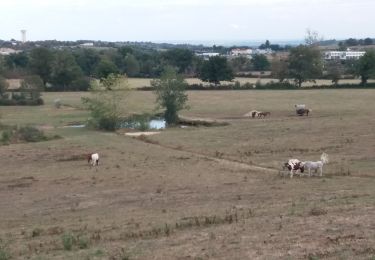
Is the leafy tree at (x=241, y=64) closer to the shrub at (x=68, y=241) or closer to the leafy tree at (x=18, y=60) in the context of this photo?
the leafy tree at (x=18, y=60)

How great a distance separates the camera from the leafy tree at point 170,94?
76.6 m

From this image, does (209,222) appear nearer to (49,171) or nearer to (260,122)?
(49,171)

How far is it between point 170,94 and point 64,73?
5964 cm

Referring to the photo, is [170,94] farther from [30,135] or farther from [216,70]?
[216,70]

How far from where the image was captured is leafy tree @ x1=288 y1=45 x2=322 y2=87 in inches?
5241

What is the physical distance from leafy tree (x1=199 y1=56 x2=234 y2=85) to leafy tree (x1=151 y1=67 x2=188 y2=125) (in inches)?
2212

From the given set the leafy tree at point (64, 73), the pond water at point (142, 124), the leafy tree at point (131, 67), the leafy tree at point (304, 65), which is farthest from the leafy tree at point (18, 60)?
the pond water at point (142, 124)

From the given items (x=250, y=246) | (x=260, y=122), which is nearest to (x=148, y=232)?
(x=250, y=246)

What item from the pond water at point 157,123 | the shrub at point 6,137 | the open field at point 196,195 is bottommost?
the pond water at point 157,123

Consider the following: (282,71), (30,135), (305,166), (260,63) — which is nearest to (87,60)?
(260,63)

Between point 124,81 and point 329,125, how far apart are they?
87.1 feet

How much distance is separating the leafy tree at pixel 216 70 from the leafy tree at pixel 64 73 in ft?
86.5

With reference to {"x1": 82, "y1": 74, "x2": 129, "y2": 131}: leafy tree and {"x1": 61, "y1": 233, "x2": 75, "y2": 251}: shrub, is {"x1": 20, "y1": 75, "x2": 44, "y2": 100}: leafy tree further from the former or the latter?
{"x1": 61, "y1": 233, "x2": 75, "y2": 251}: shrub

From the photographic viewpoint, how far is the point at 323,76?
14488cm
